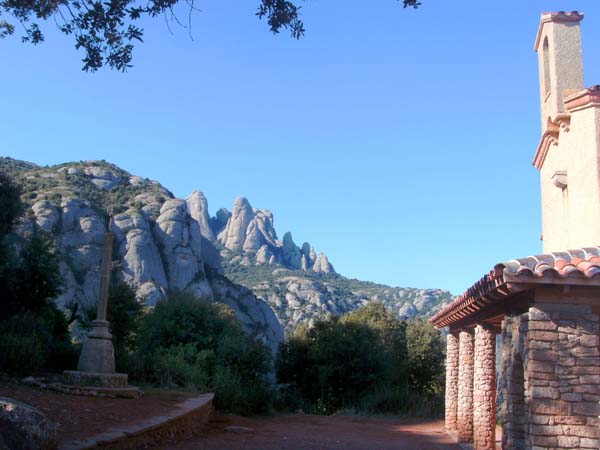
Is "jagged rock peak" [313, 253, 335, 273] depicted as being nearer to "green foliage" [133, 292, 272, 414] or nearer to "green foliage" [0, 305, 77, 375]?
"green foliage" [133, 292, 272, 414]

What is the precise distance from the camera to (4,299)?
1659 centimetres

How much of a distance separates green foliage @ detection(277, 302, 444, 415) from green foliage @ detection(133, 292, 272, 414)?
4.14m

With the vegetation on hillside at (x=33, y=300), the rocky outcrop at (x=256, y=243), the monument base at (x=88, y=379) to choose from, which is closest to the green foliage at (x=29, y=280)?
the vegetation on hillside at (x=33, y=300)

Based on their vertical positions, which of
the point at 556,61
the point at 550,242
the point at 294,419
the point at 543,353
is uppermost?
the point at 556,61

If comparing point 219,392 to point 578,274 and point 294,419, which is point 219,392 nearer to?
point 294,419

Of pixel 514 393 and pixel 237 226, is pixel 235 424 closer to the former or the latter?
pixel 514 393

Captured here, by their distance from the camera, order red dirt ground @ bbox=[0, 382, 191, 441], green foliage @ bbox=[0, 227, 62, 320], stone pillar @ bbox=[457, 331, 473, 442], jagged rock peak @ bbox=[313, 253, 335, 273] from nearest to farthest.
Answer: red dirt ground @ bbox=[0, 382, 191, 441] → stone pillar @ bbox=[457, 331, 473, 442] → green foliage @ bbox=[0, 227, 62, 320] → jagged rock peak @ bbox=[313, 253, 335, 273]

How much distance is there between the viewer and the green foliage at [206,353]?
1628 cm

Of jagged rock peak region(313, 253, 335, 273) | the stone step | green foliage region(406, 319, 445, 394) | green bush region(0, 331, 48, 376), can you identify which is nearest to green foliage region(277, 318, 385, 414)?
green foliage region(406, 319, 445, 394)

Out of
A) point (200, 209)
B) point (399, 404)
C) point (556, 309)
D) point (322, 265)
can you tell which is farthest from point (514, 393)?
point (200, 209)

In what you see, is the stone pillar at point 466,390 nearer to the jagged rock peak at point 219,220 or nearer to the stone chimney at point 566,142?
the stone chimney at point 566,142

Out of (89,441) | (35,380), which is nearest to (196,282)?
(35,380)

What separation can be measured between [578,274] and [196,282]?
164 ft

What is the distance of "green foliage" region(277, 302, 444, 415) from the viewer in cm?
2414
